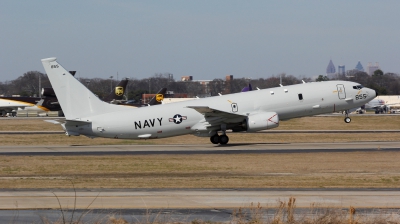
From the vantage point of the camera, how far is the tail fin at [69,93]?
144 feet

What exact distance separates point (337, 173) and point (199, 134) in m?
17.7

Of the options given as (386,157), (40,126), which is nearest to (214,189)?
(386,157)

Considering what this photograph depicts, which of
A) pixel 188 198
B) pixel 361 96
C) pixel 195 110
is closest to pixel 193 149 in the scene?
pixel 195 110

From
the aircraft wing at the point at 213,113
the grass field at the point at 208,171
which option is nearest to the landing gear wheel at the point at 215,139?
the aircraft wing at the point at 213,113

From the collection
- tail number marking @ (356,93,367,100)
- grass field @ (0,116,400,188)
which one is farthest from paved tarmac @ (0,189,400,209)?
tail number marking @ (356,93,367,100)

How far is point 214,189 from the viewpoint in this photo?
24.1 meters

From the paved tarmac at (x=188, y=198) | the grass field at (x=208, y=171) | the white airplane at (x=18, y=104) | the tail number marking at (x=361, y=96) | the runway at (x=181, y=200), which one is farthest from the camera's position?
the white airplane at (x=18, y=104)

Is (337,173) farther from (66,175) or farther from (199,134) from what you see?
(199,134)

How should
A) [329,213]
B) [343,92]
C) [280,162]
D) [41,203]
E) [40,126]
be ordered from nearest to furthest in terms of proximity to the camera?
[329,213]
[41,203]
[280,162]
[343,92]
[40,126]

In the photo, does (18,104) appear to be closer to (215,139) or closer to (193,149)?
(215,139)

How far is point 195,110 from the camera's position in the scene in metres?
45.8

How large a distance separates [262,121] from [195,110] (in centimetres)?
516

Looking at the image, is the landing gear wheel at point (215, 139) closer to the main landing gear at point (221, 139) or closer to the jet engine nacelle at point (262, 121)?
the main landing gear at point (221, 139)

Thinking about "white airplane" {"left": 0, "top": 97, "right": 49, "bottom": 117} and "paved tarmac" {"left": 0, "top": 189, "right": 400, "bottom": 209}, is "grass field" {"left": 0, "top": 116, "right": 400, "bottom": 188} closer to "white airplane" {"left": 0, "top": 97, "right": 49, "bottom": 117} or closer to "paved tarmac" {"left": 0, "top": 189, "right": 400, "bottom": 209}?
"paved tarmac" {"left": 0, "top": 189, "right": 400, "bottom": 209}
